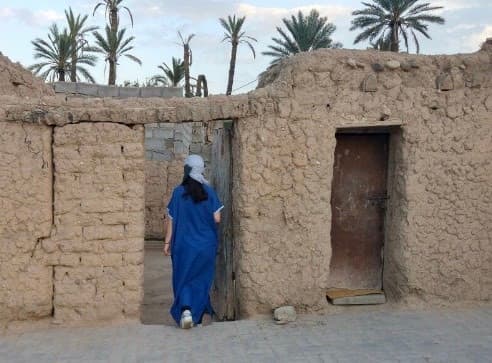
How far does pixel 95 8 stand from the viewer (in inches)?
952

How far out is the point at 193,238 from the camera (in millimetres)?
4891

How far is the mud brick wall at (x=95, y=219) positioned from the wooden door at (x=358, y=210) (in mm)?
1920

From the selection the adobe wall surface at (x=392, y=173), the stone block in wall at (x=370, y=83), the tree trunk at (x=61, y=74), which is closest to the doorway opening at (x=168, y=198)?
the adobe wall surface at (x=392, y=173)

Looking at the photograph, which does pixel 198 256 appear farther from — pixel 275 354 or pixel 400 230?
pixel 400 230


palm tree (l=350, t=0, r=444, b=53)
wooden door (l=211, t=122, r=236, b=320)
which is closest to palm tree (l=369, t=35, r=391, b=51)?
palm tree (l=350, t=0, r=444, b=53)

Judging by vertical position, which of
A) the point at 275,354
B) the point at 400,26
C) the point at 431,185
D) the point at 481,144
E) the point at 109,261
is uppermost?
the point at 400,26

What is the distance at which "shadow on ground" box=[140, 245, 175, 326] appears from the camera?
19.8 ft

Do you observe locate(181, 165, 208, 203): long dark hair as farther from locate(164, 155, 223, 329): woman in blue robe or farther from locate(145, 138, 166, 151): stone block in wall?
locate(145, 138, 166, 151): stone block in wall

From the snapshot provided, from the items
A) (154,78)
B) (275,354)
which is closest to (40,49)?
(154,78)

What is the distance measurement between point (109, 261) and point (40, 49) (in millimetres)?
21531

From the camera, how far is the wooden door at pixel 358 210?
→ 532 cm

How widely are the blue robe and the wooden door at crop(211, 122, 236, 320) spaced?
0.36 metres

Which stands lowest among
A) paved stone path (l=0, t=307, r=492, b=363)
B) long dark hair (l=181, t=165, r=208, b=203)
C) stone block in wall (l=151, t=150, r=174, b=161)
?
paved stone path (l=0, t=307, r=492, b=363)

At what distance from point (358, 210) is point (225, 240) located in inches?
53.4
